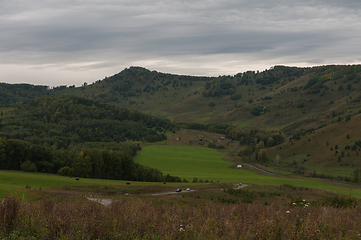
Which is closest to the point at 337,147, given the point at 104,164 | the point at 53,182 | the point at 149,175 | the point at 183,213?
the point at 149,175

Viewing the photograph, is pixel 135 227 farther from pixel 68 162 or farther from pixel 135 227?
pixel 68 162

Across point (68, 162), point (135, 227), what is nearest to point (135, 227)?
point (135, 227)

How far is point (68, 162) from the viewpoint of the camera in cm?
10206

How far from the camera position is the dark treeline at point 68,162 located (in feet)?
293

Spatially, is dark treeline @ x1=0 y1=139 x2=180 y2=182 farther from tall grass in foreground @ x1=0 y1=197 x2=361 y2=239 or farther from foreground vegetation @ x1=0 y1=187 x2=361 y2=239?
foreground vegetation @ x1=0 y1=187 x2=361 y2=239

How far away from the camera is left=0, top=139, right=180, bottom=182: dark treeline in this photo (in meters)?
89.3

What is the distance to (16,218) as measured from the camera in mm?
13141

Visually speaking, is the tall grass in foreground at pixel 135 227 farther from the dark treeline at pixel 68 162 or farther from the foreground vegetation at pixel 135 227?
the dark treeline at pixel 68 162

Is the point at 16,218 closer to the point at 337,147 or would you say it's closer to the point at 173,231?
the point at 173,231

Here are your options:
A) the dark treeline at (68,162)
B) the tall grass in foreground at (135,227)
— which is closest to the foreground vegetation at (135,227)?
the tall grass in foreground at (135,227)

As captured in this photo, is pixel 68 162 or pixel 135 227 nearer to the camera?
pixel 135 227

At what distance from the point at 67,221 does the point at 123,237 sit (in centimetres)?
308

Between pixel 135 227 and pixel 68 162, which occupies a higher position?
pixel 135 227

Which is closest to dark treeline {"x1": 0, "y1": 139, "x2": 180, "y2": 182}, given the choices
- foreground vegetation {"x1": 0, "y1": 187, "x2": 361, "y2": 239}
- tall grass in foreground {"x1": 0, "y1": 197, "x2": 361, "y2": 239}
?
tall grass in foreground {"x1": 0, "y1": 197, "x2": 361, "y2": 239}
